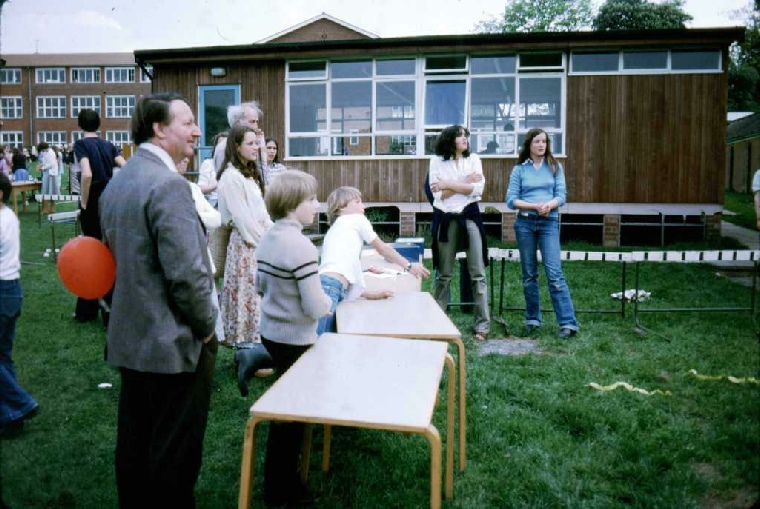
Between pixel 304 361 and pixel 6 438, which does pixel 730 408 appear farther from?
pixel 6 438

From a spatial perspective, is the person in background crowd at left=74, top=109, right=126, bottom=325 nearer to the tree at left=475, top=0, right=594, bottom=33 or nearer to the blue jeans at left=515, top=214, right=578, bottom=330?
the blue jeans at left=515, top=214, right=578, bottom=330

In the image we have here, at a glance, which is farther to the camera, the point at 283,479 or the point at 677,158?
the point at 677,158

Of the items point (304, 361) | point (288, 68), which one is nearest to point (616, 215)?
point (288, 68)

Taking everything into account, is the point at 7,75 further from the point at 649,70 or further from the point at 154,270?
the point at 649,70

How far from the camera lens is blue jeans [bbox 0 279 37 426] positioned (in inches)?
134

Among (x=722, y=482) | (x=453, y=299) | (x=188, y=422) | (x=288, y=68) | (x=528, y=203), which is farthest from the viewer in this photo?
(x=288, y=68)

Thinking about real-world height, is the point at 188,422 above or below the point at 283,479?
above

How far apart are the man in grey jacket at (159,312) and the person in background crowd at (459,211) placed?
3.95m

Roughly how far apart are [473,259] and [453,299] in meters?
2.12

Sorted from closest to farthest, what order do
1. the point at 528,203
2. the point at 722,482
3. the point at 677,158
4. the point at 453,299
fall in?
the point at 722,482 → the point at 528,203 → the point at 453,299 → the point at 677,158

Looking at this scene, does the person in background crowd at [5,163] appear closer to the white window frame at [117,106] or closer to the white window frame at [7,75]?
the white window frame at [7,75]

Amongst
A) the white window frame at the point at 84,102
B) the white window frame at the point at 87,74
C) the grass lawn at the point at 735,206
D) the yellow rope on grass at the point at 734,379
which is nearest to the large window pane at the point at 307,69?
the grass lawn at the point at 735,206

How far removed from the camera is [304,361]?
2.78 metres

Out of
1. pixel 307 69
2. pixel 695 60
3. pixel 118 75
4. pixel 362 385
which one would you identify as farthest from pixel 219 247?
pixel 118 75
